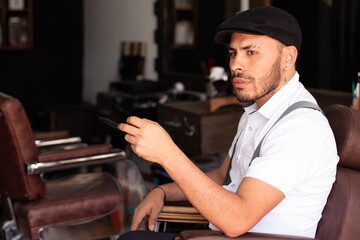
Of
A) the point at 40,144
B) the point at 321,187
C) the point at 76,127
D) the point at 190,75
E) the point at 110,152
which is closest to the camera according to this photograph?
the point at 321,187

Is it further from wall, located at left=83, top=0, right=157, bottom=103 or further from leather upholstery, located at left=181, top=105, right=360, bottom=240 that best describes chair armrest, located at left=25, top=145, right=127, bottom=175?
wall, located at left=83, top=0, right=157, bottom=103

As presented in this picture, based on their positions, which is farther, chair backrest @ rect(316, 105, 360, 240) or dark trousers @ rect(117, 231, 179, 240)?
dark trousers @ rect(117, 231, 179, 240)

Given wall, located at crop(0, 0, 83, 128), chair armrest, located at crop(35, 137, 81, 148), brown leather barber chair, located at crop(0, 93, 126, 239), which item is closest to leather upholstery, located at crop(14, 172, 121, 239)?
brown leather barber chair, located at crop(0, 93, 126, 239)

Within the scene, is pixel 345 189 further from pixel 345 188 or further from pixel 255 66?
pixel 255 66

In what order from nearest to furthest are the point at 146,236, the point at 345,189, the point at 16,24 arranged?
the point at 345,189
the point at 146,236
the point at 16,24

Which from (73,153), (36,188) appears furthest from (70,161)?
(36,188)

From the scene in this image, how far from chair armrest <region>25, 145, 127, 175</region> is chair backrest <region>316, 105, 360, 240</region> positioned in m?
1.50

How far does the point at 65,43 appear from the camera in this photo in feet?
21.0

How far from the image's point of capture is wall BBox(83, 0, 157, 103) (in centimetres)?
512

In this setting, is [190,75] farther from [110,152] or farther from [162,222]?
[162,222]

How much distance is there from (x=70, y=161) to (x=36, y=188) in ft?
0.78

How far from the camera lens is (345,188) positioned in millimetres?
1645

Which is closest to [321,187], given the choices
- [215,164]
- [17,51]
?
[215,164]

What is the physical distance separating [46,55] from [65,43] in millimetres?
306
